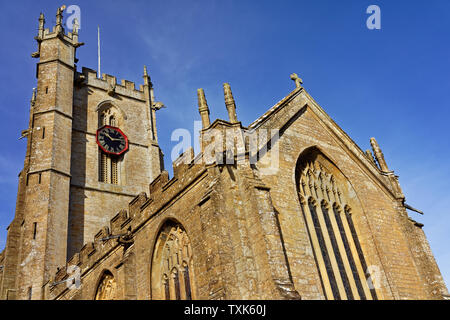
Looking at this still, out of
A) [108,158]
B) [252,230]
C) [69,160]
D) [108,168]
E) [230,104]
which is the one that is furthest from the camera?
[108,158]

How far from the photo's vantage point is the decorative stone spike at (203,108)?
12.8m

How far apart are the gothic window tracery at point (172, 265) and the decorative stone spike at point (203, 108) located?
3.06m

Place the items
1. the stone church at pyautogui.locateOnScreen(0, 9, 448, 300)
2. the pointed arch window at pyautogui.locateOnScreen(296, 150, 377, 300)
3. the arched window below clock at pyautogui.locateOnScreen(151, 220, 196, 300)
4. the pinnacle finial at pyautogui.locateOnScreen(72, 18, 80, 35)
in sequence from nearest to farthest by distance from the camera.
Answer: the stone church at pyautogui.locateOnScreen(0, 9, 448, 300)
the pointed arch window at pyautogui.locateOnScreen(296, 150, 377, 300)
the arched window below clock at pyautogui.locateOnScreen(151, 220, 196, 300)
the pinnacle finial at pyautogui.locateOnScreen(72, 18, 80, 35)

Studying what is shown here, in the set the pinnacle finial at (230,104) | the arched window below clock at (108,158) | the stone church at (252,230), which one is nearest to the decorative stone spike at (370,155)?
the stone church at (252,230)

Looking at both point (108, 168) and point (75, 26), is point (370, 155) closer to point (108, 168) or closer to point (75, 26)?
point (108, 168)

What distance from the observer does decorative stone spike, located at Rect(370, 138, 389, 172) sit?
55.6ft

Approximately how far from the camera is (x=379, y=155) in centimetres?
1730

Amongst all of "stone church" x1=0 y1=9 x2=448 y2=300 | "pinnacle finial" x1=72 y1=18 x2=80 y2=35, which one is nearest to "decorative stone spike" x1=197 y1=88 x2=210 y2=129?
"stone church" x1=0 y1=9 x2=448 y2=300

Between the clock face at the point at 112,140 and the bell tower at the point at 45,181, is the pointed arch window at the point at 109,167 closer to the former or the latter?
the clock face at the point at 112,140

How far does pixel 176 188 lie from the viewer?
13.2 m

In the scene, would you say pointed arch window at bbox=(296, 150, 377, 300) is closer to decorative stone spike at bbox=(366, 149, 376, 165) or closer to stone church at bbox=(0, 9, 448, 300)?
stone church at bbox=(0, 9, 448, 300)

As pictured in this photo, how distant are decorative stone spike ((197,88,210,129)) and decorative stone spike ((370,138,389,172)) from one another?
7.58 metres

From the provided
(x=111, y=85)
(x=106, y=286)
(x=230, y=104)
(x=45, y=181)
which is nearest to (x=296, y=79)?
(x=230, y=104)

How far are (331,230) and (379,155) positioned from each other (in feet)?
16.6
